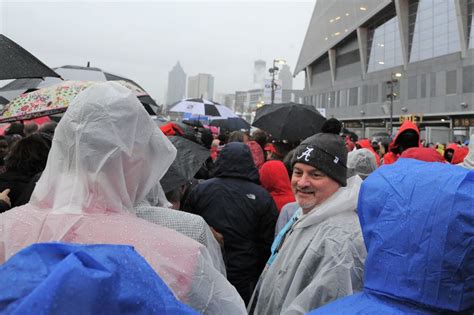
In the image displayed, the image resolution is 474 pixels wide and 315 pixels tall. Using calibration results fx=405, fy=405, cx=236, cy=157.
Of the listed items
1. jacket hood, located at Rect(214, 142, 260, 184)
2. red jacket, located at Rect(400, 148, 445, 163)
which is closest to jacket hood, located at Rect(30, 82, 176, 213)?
jacket hood, located at Rect(214, 142, 260, 184)

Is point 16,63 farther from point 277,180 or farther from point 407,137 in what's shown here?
point 407,137

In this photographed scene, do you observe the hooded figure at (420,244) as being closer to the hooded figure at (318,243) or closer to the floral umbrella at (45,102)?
the hooded figure at (318,243)

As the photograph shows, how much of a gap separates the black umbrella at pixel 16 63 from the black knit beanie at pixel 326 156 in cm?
272

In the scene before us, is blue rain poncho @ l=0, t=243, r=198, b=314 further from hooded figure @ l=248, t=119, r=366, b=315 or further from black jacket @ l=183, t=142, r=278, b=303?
black jacket @ l=183, t=142, r=278, b=303

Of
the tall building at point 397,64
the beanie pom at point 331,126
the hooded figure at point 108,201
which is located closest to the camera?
the hooded figure at point 108,201

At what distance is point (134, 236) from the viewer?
163cm

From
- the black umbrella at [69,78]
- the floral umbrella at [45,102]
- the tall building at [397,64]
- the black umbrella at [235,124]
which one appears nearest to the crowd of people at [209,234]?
the floral umbrella at [45,102]

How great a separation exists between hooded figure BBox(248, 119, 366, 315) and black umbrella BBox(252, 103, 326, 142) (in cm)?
367

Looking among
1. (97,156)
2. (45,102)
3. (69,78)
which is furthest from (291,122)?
(97,156)

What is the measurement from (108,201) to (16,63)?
2822 mm

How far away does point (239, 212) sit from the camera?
3721 millimetres

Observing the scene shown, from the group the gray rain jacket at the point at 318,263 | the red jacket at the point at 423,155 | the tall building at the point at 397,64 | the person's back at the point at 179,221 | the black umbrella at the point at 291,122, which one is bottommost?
the gray rain jacket at the point at 318,263

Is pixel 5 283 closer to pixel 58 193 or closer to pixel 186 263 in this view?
pixel 186 263

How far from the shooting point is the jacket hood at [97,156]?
5.78ft
